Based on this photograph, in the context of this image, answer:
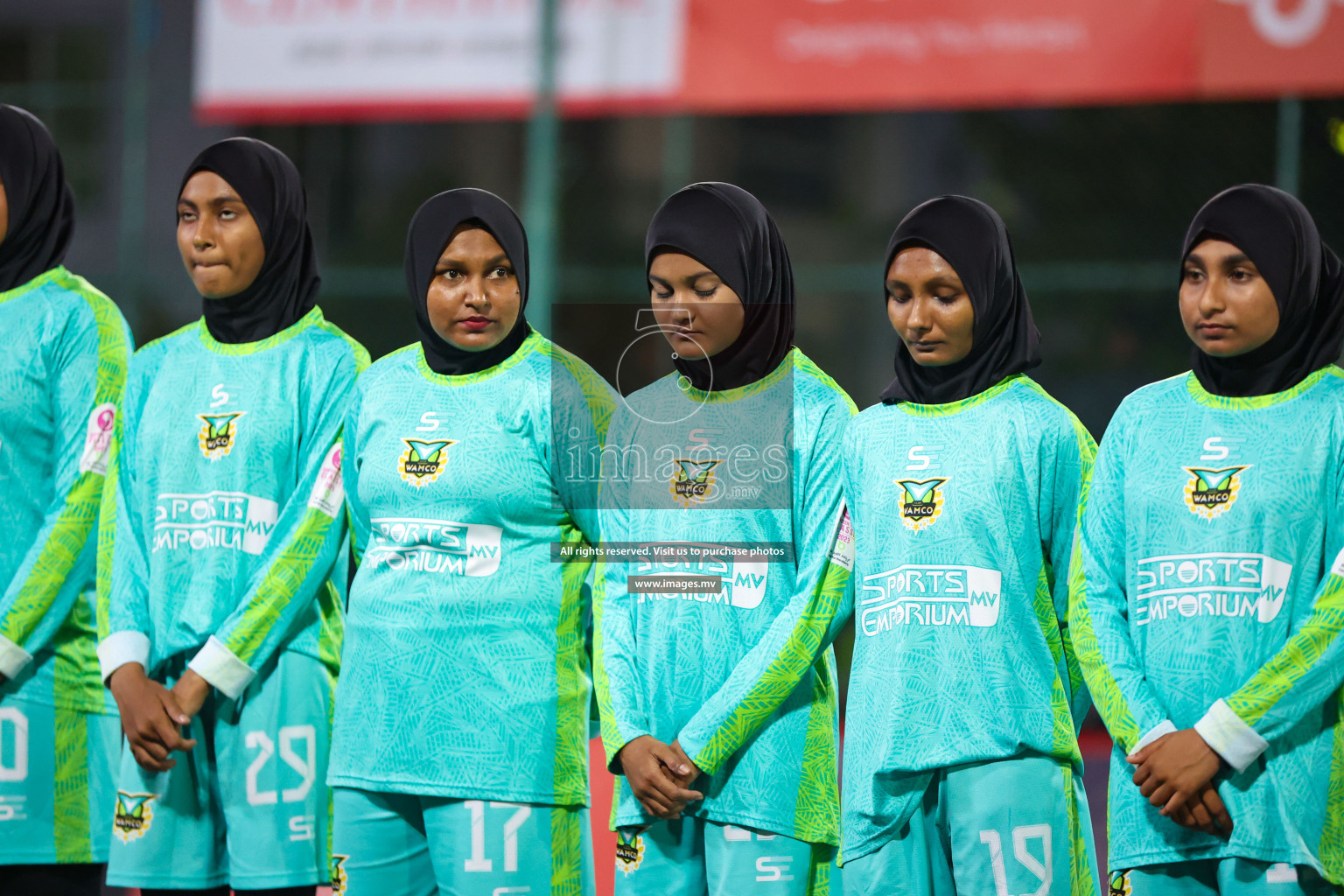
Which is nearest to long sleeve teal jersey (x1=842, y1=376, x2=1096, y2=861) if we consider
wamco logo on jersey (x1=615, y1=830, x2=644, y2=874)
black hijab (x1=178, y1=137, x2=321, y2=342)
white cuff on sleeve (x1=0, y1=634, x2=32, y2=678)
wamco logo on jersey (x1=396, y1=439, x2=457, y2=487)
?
wamco logo on jersey (x1=615, y1=830, x2=644, y2=874)

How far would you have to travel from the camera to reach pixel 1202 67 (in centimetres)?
672

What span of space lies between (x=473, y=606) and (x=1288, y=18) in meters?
5.22

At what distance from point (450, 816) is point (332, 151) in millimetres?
8605

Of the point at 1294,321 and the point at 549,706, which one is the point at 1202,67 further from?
the point at 549,706

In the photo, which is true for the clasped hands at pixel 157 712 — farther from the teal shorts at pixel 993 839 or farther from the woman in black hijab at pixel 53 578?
the teal shorts at pixel 993 839

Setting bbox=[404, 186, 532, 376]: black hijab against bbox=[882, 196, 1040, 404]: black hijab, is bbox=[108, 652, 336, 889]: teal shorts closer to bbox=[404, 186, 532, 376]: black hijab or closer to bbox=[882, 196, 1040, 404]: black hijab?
bbox=[404, 186, 532, 376]: black hijab

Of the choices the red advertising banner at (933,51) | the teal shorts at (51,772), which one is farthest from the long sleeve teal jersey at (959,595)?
the red advertising banner at (933,51)

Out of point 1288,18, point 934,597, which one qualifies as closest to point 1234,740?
point 934,597

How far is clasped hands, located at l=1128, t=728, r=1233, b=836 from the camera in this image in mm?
2449

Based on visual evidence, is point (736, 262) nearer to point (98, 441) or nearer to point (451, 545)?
point (451, 545)

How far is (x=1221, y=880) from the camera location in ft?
8.20

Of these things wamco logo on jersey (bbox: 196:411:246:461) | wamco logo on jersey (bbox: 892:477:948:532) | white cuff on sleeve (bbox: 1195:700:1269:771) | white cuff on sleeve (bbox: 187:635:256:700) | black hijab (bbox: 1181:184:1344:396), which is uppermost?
black hijab (bbox: 1181:184:1344:396)

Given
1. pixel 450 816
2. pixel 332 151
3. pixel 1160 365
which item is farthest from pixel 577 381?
pixel 332 151

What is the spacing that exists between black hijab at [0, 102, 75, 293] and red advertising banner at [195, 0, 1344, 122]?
4.48 metres
